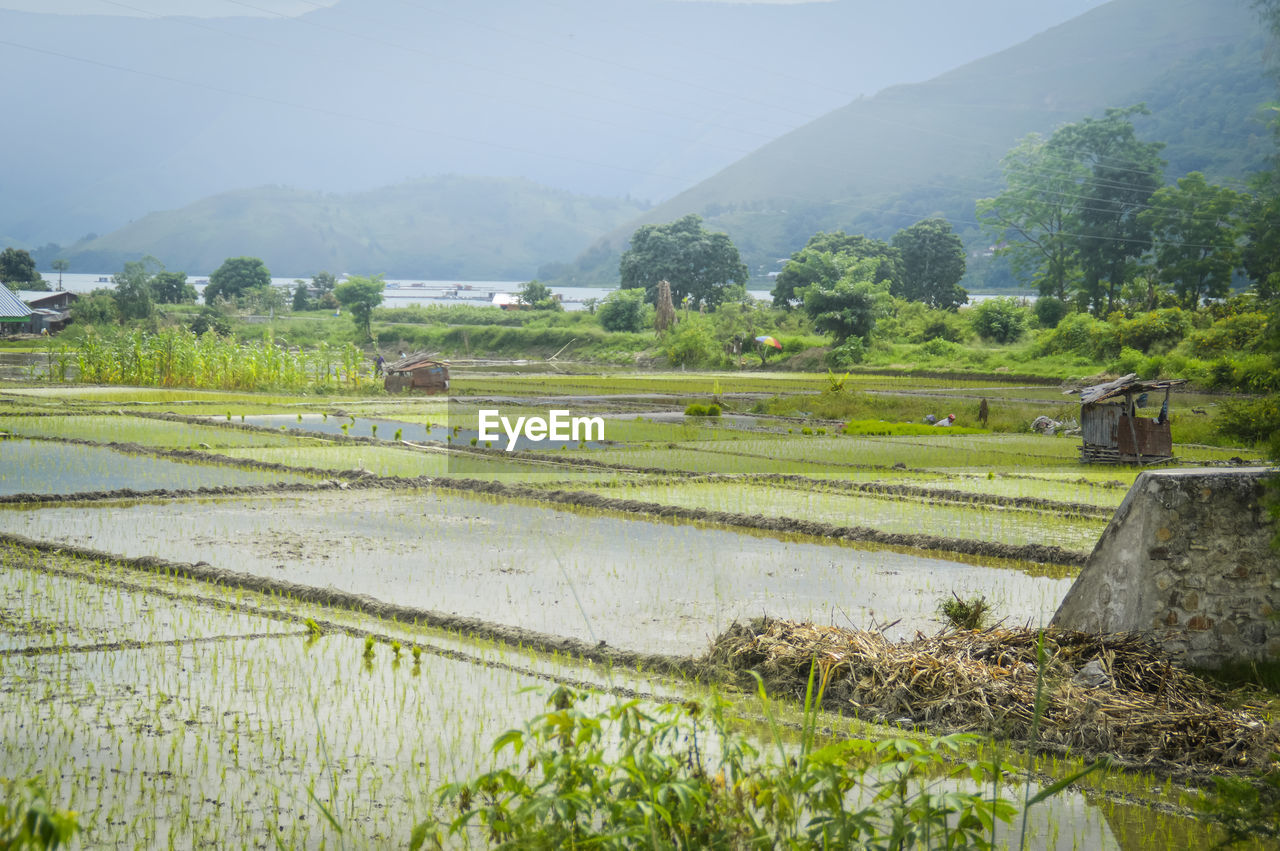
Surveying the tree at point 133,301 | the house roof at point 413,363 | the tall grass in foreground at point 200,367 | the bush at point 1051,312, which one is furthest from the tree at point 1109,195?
the tree at point 133,301

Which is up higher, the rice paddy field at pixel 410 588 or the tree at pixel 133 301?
the tree at pixel 133 301

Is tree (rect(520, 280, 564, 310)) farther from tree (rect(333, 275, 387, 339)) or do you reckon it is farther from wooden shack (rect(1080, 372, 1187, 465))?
wooden shack (rect(1080, 372, 1187, 465))

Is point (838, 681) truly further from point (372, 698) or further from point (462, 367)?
point (462, 367)

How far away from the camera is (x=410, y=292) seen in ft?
520

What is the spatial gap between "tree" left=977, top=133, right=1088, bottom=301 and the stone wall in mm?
47008

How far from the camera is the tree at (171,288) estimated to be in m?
62.0

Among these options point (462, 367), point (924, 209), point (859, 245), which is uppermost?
point (924, 209)

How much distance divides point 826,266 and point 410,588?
47.4 metres

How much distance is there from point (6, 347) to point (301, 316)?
A: 24.3 meters

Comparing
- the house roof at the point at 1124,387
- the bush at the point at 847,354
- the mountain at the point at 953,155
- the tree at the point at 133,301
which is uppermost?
the mountain at the point at 953,155

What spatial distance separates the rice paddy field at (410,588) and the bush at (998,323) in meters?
23.6

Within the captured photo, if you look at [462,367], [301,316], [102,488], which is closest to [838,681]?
[102,488]

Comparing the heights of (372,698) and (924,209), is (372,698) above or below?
below

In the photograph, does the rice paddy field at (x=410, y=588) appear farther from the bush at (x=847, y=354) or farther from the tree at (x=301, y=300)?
the tree at (x=301, y=300)
